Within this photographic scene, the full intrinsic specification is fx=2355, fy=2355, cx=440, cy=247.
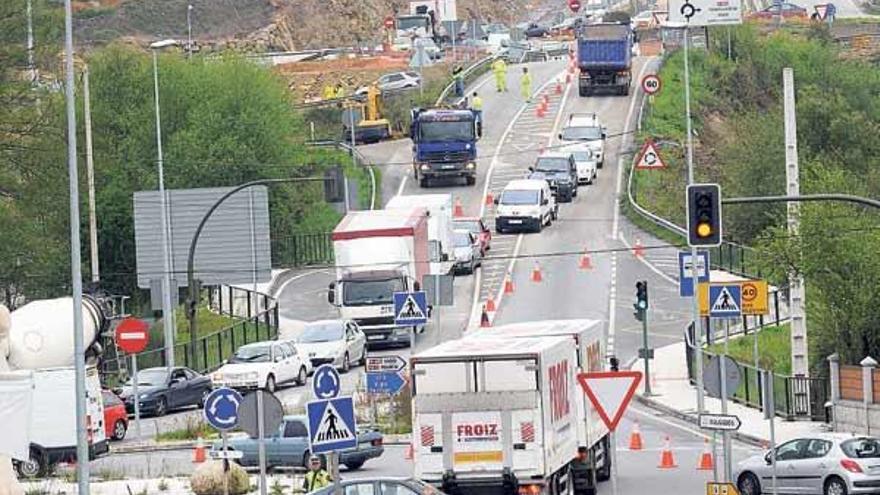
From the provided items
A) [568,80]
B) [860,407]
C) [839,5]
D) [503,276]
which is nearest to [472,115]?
[503,276]

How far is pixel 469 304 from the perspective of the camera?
211ft

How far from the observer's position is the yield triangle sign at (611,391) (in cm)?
2948

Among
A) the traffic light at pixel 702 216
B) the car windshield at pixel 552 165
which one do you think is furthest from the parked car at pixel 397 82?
the traffic light at pixel 702 216

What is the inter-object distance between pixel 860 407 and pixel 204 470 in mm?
14944

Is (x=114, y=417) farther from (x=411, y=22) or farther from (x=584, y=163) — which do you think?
(x=411, y=22)

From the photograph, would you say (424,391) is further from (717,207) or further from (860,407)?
(860,407)

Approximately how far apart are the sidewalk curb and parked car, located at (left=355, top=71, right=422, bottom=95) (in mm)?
53278

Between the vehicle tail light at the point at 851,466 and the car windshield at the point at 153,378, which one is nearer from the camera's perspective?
the vehicle tail light at the point at 851,466

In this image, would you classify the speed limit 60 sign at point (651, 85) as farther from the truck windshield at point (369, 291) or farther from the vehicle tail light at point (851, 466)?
the vehicle tail light at point (851, 466)

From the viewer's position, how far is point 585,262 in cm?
6925

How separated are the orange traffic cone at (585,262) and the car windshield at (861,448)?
105 ft

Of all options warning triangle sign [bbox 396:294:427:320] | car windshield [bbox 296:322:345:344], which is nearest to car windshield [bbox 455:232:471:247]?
car windshield [bbox 296:322:345:344]

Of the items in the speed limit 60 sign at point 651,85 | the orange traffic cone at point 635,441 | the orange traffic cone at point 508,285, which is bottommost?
the orange traffic cone at point 635,441

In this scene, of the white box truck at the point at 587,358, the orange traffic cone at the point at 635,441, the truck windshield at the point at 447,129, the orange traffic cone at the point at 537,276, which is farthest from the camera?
the truck windshield at the point at 447,129
